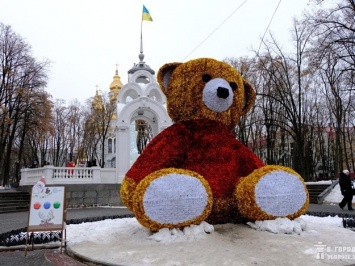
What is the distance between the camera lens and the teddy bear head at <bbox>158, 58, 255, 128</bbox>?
24.0 feet

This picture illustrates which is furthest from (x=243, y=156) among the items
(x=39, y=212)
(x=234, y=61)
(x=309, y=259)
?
(x=234, y=61)

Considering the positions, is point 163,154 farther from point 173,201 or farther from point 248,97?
point 248,97

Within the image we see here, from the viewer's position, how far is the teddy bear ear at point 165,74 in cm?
796

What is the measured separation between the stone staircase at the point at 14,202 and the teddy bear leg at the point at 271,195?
14437 millimetres

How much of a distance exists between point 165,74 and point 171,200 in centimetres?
331

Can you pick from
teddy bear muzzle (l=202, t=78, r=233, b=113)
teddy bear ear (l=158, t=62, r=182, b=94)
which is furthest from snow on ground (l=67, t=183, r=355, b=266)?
teddy bear ear (l=158, t=62, r=182, b=94)

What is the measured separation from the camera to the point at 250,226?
6723 millimetres

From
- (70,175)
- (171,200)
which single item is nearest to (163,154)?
(171,200)

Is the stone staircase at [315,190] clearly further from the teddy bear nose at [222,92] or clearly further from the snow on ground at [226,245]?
the teddy bear nose at [222,92]

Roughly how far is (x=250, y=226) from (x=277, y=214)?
0.62 m

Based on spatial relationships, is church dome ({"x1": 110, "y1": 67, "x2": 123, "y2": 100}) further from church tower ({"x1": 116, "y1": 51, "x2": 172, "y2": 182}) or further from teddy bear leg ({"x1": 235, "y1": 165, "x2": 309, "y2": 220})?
teddy bear leg ({"x1": 235, "y1": 165, "x2": 309, "y2": 220})

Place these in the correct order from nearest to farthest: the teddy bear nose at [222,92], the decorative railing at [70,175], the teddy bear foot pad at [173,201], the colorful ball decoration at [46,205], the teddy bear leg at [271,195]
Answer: the teddy bear foot pad at [173,201] < the teddy bear leg at [271,195] < the colorful ball decoration at [46,205] < the teddy bear nose at [222,92] < the decorative railing at [70,175]

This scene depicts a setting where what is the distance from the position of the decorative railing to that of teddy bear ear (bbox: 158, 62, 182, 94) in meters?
12.2

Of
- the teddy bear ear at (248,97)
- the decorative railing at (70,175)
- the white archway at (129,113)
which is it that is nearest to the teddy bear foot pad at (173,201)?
the teddy bear ear at (248,97)
